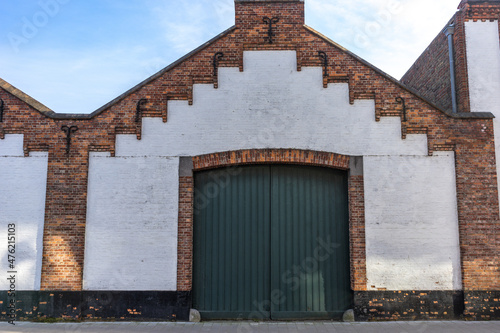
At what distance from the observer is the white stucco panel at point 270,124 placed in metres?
8.22

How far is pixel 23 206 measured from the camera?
26.6 feet

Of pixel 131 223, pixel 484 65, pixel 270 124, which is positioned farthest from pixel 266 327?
pixel 484 65

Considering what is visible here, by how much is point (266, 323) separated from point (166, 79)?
18.1 feet

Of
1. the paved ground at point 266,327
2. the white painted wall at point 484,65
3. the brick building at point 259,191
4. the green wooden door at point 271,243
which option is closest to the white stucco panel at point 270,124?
the brick building at point 259,191

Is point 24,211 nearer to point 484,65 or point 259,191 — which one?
point 259,191

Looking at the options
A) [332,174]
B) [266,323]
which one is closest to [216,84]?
[332,174]

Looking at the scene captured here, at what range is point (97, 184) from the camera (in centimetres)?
814

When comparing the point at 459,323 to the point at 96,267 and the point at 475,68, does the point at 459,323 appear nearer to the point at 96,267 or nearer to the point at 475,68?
the point at 475,68

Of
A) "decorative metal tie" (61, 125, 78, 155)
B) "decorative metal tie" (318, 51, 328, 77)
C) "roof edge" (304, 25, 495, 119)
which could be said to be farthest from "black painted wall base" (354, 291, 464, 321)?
"decorative metal tie" (61, 125, 78, 155)

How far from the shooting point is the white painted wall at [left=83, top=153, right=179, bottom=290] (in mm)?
7875

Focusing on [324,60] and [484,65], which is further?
[484,65]

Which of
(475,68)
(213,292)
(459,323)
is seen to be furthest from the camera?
(475,68)

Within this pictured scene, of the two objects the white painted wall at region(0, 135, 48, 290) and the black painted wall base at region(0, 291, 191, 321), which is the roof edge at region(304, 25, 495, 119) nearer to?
the black painted wall base at region(0, 291, 191, 321)

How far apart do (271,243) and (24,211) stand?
205 inches
